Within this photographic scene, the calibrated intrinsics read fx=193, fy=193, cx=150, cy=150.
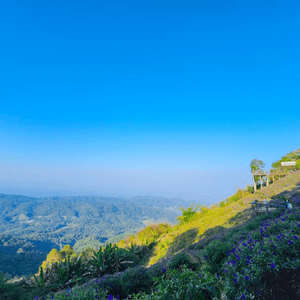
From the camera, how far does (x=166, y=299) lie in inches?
99.9

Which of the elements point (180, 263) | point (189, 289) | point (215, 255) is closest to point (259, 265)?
point (189, 289)

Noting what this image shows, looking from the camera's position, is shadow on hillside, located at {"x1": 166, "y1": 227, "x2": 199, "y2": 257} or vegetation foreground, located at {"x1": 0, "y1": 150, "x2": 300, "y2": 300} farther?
shadow on hillside, located at {"x1": 166, "y1": 227, "x2": 199, "y2": 257}

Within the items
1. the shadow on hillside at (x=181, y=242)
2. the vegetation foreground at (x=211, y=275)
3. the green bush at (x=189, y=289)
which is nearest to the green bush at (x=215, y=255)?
the vegetation foreground at (x=211, y=275)

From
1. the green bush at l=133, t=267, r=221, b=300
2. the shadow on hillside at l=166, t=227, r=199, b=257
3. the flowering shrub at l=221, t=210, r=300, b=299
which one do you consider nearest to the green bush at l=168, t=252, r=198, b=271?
the flowering shrub at l=221, t=210, r=300, b=299

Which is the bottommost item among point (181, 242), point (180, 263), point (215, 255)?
point (181, 242)

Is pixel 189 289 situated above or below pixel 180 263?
above

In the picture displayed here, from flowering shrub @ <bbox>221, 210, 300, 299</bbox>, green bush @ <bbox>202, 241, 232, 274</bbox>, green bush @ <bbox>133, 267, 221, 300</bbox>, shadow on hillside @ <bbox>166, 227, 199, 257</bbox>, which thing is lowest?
shadow on hillside @ <bbox>166, 227, 199, 257</bbox>

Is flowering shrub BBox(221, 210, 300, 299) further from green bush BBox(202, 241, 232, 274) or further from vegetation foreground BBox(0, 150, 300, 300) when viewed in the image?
green bush BBox(202, 241, 232, 274)

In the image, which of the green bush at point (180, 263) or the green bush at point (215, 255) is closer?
the green bush at point (215, 255)

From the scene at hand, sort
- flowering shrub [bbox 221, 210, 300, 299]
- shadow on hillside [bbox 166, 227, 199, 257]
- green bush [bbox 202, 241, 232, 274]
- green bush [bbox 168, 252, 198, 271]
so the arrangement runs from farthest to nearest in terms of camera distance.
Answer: shadow on hillside [bbox 166, 227, 199, 257], green bush [bbox 168, 252, 198, 271], green bush [bbox 202, 241, 232, 274], flowering shrub [bbox 221, 210, 300, 299]

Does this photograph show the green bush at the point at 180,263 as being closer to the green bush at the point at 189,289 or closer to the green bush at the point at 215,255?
the green bush at the point at 215,255

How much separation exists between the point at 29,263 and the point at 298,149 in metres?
62.0

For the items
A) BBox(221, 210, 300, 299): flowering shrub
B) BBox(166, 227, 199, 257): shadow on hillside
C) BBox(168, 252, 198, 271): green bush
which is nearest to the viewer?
BBox(221, 210, 300, 299): flowering shrub

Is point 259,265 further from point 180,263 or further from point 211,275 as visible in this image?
point 180,263
